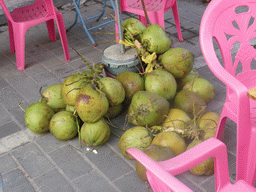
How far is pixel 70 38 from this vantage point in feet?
16.8

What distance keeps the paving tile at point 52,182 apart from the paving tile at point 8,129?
0.77m

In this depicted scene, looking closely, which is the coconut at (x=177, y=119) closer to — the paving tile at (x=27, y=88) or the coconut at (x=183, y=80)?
the coconut at (x=183, y=80)

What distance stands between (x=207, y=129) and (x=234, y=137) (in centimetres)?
43

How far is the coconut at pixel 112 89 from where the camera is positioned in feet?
9.04

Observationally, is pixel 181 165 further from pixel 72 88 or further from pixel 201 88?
pixel 201 88

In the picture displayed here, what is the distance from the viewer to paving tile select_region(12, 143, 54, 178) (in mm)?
2698

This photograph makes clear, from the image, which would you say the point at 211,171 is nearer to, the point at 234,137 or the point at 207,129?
the point at 207,129

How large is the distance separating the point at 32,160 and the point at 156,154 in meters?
1.15

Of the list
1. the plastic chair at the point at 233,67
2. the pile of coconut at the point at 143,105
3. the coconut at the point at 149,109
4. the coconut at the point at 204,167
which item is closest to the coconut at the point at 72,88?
the pile of coconut at the point at 143,105

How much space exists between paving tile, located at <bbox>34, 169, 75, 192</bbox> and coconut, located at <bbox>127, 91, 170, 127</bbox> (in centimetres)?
77

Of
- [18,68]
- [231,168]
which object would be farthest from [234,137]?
[18,68]

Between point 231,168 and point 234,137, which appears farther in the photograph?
point 234,137

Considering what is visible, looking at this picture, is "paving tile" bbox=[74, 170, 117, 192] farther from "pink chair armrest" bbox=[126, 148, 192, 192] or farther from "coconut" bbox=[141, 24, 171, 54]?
"pink chair armrest" bbox=[126, 148, 192, 192]

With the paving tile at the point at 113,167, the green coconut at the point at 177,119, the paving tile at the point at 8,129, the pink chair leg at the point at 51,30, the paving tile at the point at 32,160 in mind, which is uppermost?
the green coconut at the point at 177,119
